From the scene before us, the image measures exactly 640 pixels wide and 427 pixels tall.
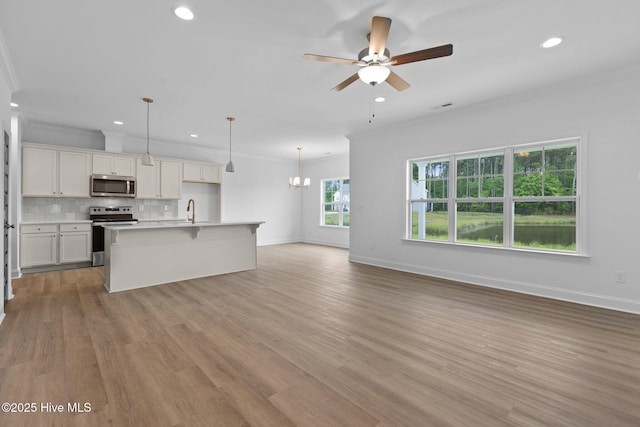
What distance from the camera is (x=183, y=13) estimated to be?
249cm

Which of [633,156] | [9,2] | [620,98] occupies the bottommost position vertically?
[633,156]

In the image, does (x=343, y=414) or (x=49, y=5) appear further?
(x=49, y=5)

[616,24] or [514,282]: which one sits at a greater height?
[616,24]

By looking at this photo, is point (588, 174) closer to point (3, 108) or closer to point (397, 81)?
point (397, 81)

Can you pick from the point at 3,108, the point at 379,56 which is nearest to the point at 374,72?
the point at 379,56

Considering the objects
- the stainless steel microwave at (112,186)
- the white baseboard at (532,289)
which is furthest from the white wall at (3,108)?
the white baseboard at (532,289)

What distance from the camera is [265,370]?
2238mm

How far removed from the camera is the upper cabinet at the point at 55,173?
5398 mm

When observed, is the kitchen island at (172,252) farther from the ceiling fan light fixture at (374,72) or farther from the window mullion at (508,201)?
the window mullion at (508,201)

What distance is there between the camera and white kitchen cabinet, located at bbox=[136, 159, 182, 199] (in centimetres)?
662

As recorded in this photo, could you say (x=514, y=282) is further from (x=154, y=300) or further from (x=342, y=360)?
(x=154, y=300)

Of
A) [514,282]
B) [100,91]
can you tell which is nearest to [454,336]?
[514,282]

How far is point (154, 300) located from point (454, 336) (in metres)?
→ 3.58

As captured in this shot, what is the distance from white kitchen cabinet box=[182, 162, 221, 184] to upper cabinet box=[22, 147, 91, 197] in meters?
1.91
